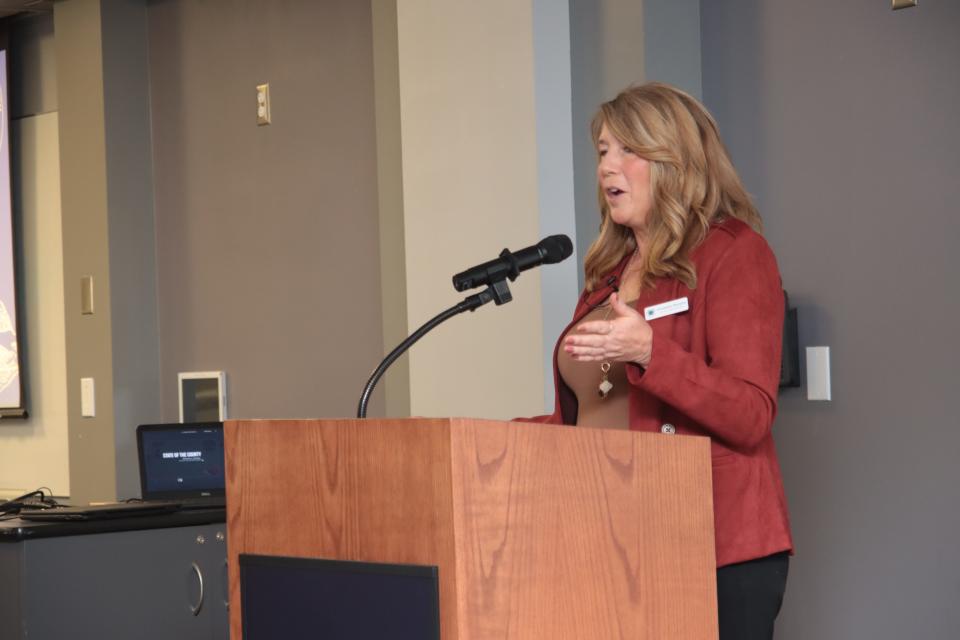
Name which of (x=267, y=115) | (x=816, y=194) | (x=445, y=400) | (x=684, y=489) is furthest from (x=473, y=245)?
(x=684, y=489)

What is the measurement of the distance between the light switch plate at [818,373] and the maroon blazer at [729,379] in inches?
47.7

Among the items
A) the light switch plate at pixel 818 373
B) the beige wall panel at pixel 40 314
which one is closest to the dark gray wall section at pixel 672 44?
the light switch plate at pixel 818 373

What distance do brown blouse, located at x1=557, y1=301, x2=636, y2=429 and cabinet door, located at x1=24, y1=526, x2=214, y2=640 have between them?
136 cm

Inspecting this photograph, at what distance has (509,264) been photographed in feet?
6.30

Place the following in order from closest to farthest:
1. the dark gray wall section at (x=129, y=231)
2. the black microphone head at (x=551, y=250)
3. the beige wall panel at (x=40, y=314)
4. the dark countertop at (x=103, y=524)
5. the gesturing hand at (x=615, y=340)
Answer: the gesturing hand at (x=615, y=340), the black microphone head at (x=551, y=250), the dark countertop at (x=103, y=524), the dark gray wall section at (x=129, y=231), the beige wall panel at (x=40, y=314)

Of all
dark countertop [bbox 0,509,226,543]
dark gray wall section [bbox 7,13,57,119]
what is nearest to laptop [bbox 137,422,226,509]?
dark countertop [bbox 0,509,226,543]

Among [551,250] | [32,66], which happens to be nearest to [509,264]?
[551,250]

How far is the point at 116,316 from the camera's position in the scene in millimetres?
4895

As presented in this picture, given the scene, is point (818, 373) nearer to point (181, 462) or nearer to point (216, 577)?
point (216, 577)

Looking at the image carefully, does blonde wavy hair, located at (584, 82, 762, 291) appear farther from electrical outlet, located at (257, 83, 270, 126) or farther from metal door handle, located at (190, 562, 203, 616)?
electrical outlet, located at (257, 83, 270, 126)

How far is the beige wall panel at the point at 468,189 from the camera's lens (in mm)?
3268

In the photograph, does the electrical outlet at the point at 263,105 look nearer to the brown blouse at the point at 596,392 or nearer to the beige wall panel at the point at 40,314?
the beige wall panel at the point at 40,314

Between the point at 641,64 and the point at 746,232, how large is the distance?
1.39 m

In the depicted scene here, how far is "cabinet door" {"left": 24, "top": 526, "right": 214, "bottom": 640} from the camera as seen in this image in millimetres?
2648
